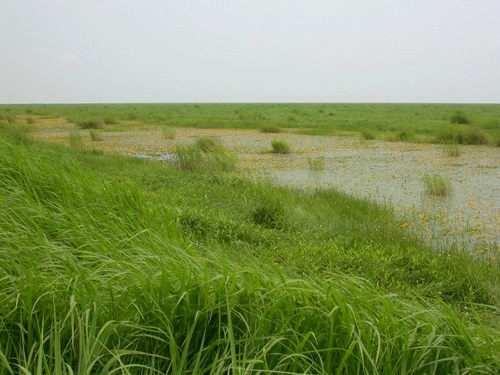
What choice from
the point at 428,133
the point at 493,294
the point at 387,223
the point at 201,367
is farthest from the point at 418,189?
the point at 428,133

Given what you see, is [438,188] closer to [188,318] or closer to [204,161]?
[204,161]

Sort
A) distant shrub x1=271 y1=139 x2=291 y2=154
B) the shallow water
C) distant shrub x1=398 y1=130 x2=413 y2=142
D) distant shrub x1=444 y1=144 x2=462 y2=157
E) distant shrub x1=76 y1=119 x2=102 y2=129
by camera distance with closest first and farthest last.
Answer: the shallow water → distant shrub x1=444 y1=144 x2=462 y2=157 → distant shrub x1=271 y1=139 x2=291 y2=154 → distant shrub x1=398 y1=130 x2=413 y2=142 → distant shrub x1=76 y1=119 x2=102 y2=129

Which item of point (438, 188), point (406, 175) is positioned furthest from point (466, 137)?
point (438, 188)

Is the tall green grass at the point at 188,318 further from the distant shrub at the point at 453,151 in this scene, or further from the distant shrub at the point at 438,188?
the distant shrub at the point at 453,151

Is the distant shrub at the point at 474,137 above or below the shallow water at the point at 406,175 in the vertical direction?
above

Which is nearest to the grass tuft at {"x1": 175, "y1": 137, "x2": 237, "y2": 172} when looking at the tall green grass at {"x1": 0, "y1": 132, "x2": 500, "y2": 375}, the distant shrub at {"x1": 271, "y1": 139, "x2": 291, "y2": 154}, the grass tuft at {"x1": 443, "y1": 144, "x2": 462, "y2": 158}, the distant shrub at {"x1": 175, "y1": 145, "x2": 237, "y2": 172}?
the distant shrub at {"x1": 175, "y1": 145, "x2": 237, "y2": 172}

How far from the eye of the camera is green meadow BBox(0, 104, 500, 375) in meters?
1.87

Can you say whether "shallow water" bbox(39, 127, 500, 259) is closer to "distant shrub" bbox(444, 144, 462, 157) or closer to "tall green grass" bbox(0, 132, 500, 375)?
"distant shrub" bbox(444, 144, 462, 157)

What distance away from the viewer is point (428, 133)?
62.3 ft

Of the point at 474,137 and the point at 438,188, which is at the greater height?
the point at 474,137

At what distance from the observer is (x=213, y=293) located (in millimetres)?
2158

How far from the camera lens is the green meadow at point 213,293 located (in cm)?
187

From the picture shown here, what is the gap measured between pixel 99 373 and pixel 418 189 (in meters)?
6.99

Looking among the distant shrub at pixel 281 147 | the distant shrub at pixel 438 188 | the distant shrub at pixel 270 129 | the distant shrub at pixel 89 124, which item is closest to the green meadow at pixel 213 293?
the distant shrub at pixel 438 188
